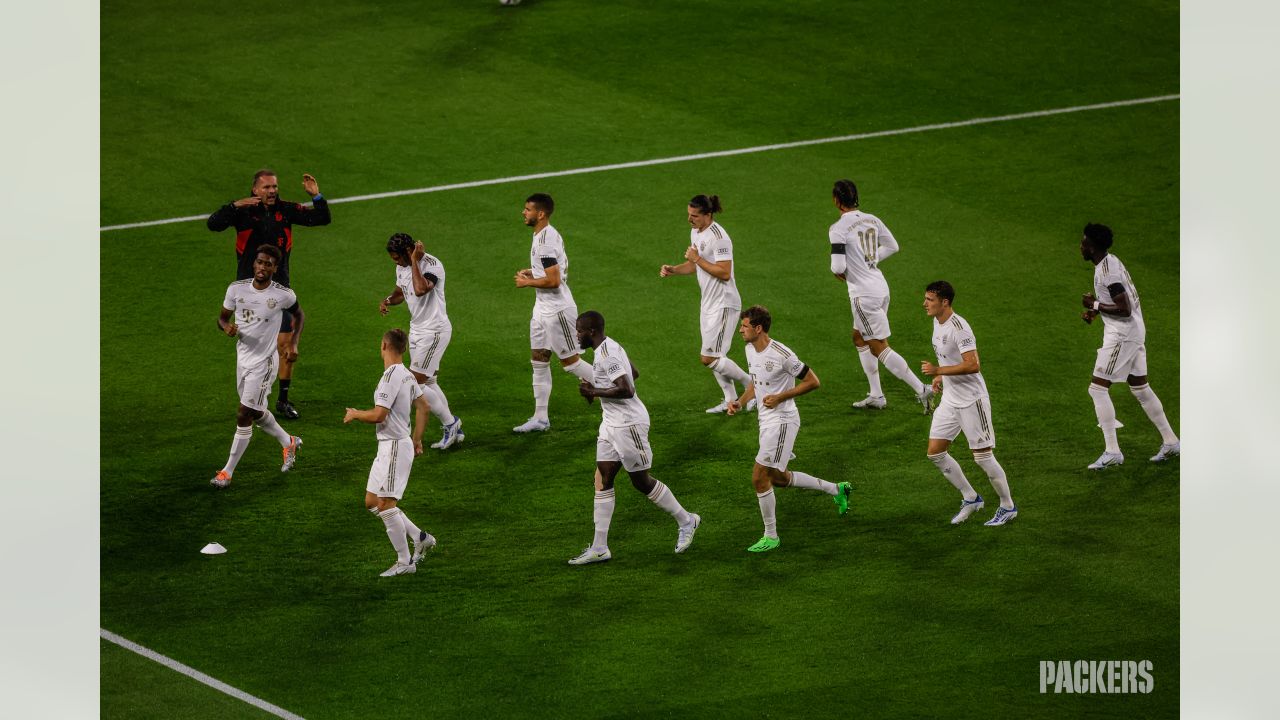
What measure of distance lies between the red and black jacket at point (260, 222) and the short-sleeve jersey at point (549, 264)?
2.03 meters

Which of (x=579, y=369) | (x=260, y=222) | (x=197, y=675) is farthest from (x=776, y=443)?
(x=260, y=222)

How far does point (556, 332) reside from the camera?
14.9 meters

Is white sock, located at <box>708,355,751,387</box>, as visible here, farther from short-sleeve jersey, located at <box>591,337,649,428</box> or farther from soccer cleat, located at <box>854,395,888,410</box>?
short-sleeve jersey, located at <box>591,337,649,428</box>

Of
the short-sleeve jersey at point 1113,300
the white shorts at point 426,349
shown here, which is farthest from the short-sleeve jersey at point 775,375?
the white shorts at point 426,349

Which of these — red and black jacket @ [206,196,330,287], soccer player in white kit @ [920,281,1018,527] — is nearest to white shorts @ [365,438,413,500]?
red and black jacket @ [206,196,330,287]

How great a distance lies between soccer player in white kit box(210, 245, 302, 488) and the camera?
546 inches

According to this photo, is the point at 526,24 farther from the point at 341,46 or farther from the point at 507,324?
the point at 507,324

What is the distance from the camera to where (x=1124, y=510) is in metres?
13.4

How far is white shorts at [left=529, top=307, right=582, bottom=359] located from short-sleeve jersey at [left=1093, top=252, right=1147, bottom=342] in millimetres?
4742

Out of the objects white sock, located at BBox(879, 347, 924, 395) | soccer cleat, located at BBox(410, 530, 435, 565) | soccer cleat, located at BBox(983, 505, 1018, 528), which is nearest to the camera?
soccer cleat, located at BBox(410, 530, 435, 565)

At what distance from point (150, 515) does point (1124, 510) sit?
8346 millimetres

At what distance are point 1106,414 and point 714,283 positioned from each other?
3.77 metres

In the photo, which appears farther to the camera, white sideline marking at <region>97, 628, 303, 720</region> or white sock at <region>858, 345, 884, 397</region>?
white sock at <region>858, 345, 884, 397</region>

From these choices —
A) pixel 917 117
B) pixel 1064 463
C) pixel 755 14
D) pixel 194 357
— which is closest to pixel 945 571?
pixel 1064 463
